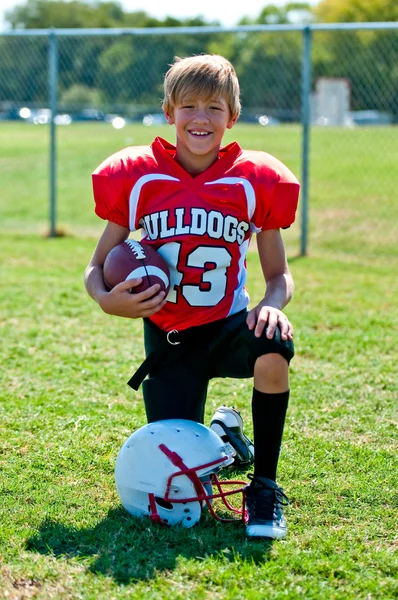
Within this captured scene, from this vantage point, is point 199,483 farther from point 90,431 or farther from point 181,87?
point 181,87

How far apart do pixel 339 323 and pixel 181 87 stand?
9.16ft

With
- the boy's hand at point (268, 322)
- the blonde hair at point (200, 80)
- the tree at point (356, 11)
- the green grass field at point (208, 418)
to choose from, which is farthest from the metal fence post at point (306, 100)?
the tree at point (356, 11)

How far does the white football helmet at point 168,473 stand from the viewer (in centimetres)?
281

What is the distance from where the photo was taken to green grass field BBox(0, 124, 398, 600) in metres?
2.47

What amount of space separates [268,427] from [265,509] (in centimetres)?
27

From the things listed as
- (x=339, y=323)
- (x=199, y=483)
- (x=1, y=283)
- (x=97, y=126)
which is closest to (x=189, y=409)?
(x=199, y=483)

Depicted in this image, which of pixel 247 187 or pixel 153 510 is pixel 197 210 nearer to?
pixel 247 187

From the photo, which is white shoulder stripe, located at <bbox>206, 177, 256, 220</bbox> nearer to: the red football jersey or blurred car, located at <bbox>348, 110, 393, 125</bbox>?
the red football jersey

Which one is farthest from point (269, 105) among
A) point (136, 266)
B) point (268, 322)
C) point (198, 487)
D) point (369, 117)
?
point (198, 487)

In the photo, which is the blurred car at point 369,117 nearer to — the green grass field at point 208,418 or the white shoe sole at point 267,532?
the green grass field at point 208,418

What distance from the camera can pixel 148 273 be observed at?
2.90 m

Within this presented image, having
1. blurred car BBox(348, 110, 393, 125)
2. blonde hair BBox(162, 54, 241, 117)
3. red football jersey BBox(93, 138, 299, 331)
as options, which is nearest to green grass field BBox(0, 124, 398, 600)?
red football jersey BBox(93, 138, 299, 331)

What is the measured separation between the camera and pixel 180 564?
253 cm

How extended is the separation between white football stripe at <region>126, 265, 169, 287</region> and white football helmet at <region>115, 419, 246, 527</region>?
1.65ft
